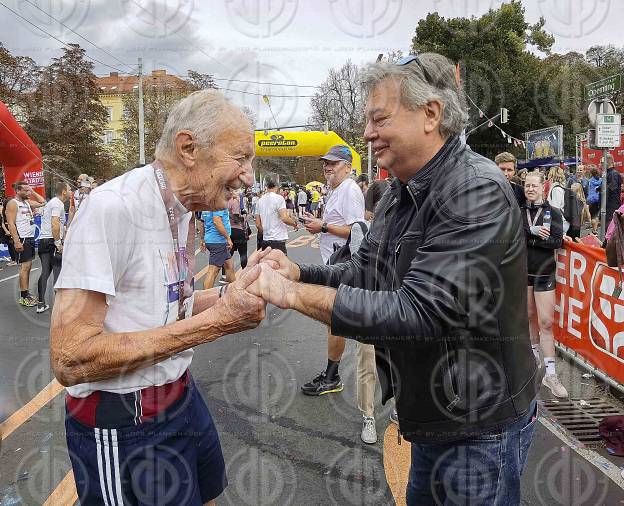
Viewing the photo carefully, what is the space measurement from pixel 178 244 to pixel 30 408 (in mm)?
3170

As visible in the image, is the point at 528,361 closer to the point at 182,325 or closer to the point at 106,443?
the point at 182,325

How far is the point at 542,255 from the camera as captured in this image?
472 cm

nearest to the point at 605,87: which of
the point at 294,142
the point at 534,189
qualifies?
the point at 534,189

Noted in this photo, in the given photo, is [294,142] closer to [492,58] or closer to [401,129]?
[492,58]

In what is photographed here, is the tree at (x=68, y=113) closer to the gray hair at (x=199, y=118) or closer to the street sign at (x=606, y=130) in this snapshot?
the street sign at (x=606, y=130)

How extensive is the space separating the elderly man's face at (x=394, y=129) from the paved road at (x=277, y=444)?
1735 mm

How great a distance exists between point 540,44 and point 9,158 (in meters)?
Result: 33.8

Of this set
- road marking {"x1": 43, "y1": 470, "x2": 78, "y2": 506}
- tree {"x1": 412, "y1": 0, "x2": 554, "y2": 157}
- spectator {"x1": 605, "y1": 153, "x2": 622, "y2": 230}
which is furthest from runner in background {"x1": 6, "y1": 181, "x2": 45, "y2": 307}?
tree {"x1": 412, "y1": 0, "x2": 554, "y2": 157}

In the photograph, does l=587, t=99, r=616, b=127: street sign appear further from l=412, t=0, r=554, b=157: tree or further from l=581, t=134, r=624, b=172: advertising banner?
l=412, t=0, r=554, b=157: tree

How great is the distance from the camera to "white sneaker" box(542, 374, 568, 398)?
4359mm

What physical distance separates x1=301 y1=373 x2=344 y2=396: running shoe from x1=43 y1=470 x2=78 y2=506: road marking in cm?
194

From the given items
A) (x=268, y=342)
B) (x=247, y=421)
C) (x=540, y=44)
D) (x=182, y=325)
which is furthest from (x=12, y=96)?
(x=540, y=44)

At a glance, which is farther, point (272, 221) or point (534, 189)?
point (272, 221)

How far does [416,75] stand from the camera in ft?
5.24
